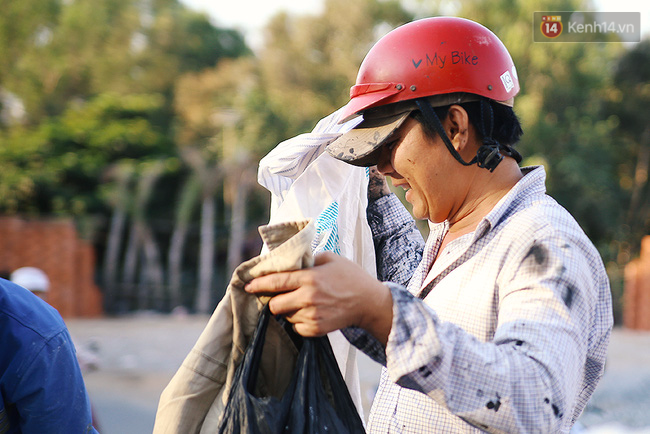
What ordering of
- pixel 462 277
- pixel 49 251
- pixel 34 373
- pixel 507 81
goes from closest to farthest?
pixel 462 277 < pixel 507 81 < pixel 34 373 < pixel 49 251

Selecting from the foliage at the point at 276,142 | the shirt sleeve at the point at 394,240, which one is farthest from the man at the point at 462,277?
the foliage at the point at 276,142

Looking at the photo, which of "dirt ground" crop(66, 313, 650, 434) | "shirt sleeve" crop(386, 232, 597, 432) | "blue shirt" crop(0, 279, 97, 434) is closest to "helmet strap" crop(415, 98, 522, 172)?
"shirt sleeve" crop(386, 232, 597, 432)

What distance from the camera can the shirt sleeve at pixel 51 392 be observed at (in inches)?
70.7

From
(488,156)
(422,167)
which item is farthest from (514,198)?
(422,167)

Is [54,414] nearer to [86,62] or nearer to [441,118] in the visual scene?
[441,118]

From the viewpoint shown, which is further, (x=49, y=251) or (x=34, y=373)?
(x=49, y=251)

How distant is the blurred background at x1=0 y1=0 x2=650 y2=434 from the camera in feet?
54.6

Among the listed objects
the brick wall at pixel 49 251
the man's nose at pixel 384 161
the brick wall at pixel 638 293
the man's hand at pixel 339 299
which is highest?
the man's nose at pixel 384 161

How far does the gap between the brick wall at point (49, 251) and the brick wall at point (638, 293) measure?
44.1 feet

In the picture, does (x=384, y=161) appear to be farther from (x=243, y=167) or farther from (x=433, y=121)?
(x=243, y=167)

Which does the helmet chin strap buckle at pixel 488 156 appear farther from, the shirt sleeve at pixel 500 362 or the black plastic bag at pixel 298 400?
the black plastic bag at pixel 298 400

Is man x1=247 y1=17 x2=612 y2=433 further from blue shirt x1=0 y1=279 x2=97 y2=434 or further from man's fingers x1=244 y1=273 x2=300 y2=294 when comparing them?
blue shirt x1=0 y1=279 x2=97 y2=434

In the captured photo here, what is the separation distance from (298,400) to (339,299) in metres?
0.29

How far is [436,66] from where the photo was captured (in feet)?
5.20
